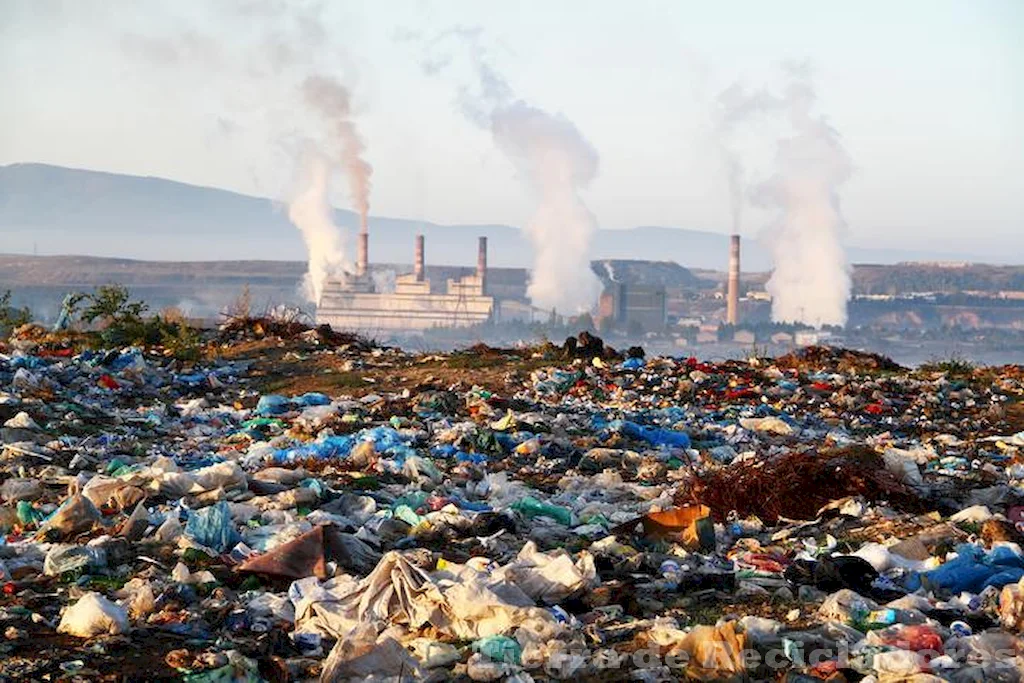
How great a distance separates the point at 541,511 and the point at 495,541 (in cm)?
65

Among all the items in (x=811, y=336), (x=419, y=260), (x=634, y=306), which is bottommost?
(x=811, y=336)

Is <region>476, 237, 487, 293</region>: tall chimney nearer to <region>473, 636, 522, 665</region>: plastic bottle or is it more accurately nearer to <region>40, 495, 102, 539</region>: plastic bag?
<region>40, 495, 102, 539</region>: plastic bag

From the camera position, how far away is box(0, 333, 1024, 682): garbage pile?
3.66 metres

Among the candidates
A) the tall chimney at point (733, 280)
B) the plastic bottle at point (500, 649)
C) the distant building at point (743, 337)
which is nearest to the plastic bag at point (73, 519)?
the plastic bottle at point (500, 649)

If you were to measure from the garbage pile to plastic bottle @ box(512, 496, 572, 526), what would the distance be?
0.01 m

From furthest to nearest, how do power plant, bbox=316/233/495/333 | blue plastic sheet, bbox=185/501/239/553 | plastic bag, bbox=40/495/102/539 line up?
power plant, bbox=316/233/495/333 → plastic bag, bbox=40/495/102/539 → blue plastic sheet, bbox=185/501/239/553

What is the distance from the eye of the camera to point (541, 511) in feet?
18.9

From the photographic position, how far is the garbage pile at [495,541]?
3.66 m

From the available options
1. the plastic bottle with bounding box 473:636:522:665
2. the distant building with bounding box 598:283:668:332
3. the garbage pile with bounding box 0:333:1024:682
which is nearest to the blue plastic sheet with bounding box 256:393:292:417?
the garbage pile with bounding box 0:333:1024:682

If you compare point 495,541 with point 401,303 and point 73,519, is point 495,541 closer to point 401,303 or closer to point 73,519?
point 73,519

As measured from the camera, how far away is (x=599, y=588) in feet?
14.1

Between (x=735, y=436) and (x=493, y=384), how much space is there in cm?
282

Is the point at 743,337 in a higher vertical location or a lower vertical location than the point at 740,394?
lower

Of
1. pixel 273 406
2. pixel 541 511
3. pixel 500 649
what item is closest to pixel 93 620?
pixel 500 649
